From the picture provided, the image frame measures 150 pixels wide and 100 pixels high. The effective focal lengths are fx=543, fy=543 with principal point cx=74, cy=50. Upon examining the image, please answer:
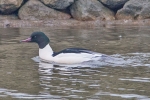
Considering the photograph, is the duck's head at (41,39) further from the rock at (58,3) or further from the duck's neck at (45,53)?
the rock at (58,3)

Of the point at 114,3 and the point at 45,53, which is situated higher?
the point at 45,53

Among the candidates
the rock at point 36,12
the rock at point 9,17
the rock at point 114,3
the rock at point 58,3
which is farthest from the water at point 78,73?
the rock at point 114,3

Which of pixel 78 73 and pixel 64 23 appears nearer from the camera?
pixel 78 73

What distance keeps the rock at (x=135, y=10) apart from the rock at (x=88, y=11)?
0.63 metres

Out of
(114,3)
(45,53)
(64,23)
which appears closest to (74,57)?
(45,53)

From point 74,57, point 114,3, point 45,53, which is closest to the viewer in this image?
point 74,57

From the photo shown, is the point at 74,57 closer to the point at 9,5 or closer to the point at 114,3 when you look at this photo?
the point at 9,5

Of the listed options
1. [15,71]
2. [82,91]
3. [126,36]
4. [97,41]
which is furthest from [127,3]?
[82,91]

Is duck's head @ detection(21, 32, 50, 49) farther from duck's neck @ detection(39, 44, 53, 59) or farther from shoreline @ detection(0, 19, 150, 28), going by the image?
shoreline @ detection(0, 19, 150, 28)

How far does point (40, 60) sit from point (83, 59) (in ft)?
4.10

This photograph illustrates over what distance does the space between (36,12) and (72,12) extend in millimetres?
1612

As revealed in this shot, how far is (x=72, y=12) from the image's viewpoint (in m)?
24.4

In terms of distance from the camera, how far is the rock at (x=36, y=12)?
24.1 m

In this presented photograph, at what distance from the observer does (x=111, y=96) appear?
9.47 m
